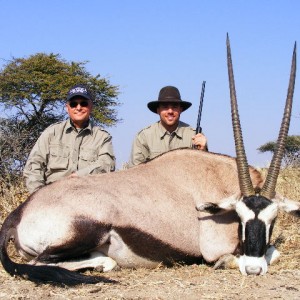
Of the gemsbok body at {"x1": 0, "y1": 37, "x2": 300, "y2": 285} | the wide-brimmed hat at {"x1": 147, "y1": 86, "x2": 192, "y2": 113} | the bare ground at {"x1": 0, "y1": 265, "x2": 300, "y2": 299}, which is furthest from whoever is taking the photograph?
the wide-brimmed hat at {"x1": 147, "y1": 86, "x2": 192, "y2": 113}

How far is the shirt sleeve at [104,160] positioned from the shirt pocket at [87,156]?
0.20 ft

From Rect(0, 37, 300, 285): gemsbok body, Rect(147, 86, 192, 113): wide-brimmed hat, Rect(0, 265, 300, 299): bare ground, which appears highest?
Rect(147, 86, 192, 113): wide-brimmed hat

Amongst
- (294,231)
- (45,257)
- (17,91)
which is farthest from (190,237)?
(17,91)

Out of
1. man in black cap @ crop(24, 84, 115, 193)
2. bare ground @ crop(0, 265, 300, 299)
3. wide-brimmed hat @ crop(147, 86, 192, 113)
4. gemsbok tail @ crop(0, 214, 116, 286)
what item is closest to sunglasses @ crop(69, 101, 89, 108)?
man in black cap @ crop(24, 84, 115, 193)

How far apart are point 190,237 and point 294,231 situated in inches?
66.7

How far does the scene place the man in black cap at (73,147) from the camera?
6.01 meters

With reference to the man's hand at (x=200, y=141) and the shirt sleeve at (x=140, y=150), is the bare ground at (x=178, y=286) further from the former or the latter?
the shirt sleeve at (x=140, y=150)

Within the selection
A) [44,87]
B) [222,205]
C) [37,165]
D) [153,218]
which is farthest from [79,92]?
[44,87]

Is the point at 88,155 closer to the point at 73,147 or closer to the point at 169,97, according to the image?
the point at 73,147

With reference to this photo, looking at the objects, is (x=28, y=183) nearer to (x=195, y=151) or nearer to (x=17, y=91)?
(x=195, y=151)

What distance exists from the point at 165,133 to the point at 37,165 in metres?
1.70

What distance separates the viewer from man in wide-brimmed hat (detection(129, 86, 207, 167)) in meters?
6.86

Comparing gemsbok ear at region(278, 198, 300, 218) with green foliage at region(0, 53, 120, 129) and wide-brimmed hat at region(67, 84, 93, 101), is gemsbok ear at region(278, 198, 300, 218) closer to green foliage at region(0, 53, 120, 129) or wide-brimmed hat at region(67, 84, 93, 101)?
wide-brimmed hat at region(67, 84, 93, 101)

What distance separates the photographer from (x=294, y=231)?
588 cm
